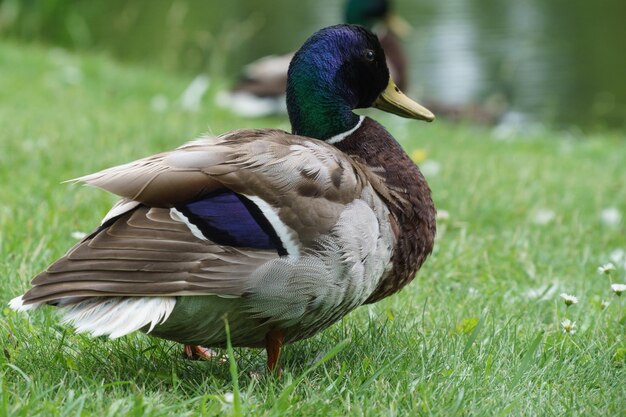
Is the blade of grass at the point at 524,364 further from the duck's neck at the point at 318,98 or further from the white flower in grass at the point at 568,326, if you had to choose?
the duck's neck at the point at 318,98

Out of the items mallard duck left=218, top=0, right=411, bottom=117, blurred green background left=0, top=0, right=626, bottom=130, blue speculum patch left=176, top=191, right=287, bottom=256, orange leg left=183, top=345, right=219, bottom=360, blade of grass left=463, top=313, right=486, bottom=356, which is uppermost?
blue speculum patch left=176, top=191, right=287, bottom=256

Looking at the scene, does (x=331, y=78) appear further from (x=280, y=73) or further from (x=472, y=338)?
(x=280, y=73)

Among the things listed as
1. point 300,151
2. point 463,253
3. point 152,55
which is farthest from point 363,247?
point 152,55

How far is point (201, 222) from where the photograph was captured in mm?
2426

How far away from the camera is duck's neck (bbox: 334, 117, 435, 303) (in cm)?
274

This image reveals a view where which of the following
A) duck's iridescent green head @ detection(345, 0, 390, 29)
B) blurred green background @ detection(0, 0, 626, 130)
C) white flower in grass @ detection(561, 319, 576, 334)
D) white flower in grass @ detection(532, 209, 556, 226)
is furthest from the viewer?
blurred green background @ detection(0, 0, 626, 130)

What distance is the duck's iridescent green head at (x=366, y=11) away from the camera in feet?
31.6

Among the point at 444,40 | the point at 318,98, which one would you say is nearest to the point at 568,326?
the point at 318,98

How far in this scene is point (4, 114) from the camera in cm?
614

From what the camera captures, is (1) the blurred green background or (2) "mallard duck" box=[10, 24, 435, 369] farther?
(1) the blurred green background

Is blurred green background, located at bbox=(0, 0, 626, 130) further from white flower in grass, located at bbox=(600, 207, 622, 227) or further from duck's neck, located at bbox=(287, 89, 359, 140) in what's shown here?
duck's neck, located at bbox=(287, 89, 359, 140)

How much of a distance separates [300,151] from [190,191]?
333 millimetres

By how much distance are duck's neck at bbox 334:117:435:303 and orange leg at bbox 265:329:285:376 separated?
1.07 feet

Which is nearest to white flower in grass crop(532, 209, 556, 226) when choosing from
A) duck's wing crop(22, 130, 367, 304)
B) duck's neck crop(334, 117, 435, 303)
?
duck's neck crop(334, 117, 435, 303)
